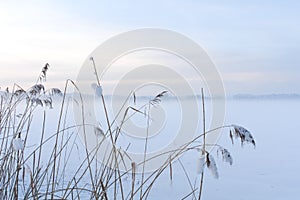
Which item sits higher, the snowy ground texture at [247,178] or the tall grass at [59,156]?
the tall grass at [59,156]

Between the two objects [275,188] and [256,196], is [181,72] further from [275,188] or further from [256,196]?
[275,188]

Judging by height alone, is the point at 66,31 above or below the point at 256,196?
above

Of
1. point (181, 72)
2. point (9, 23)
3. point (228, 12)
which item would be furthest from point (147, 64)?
point (228, 12)

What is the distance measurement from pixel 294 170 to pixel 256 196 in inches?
42.9

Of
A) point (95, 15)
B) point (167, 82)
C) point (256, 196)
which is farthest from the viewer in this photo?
point (95, 15)

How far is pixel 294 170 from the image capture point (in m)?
3.78

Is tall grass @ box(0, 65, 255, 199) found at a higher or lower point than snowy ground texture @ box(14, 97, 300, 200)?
higher

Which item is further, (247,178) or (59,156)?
(247,178)

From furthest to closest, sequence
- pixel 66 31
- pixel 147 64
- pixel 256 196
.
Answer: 1. pixel 66 31
2. pixel 256 196
3. pixel 147 64

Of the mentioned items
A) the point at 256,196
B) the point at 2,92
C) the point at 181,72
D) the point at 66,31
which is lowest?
the point at 256,196

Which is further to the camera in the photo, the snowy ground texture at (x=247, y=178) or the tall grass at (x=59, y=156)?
the snowy ground texture at (x=247, y=178)

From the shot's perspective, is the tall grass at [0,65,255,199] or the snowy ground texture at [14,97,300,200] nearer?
the tall grass at [0,65,255,199]

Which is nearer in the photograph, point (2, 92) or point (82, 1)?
point (2, 92)

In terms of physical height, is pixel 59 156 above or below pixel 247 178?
above
